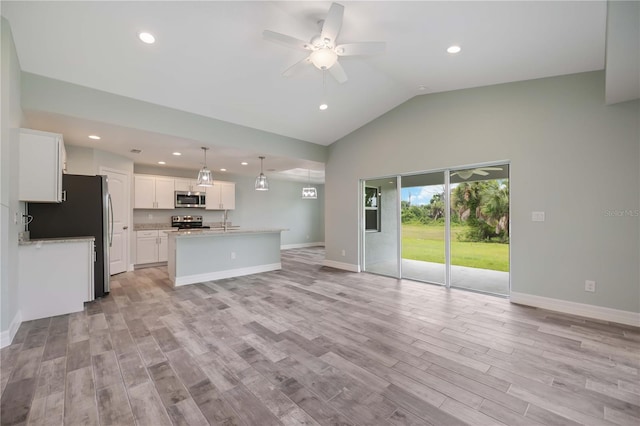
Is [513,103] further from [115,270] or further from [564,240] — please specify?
[115,270]

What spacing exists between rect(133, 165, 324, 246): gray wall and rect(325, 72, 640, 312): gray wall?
5945 mm

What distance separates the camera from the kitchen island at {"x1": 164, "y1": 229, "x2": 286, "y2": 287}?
474 cm

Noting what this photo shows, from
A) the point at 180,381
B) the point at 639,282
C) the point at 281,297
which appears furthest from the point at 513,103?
the point at 180,381

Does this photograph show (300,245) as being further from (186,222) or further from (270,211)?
(186,222)

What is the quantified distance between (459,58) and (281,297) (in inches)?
162

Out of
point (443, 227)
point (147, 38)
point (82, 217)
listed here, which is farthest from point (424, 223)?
point (82, 217)

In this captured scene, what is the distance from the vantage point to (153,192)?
656 centimetres

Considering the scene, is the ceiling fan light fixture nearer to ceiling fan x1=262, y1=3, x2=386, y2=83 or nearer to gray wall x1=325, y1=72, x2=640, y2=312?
ceiling fan x1=262, y1=3, x2=386, y2=83

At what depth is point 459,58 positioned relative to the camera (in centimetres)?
340

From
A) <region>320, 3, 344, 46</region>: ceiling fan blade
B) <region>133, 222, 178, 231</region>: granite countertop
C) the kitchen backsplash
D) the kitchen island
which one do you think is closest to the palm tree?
<region>320, 3, 344, 46</region>: ceiling fan blade

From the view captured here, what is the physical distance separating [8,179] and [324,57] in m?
3.33

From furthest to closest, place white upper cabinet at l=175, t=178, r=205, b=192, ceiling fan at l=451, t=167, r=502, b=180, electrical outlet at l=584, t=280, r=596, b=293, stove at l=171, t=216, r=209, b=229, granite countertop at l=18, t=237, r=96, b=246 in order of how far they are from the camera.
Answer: stove at l=171, t=216, r=209, b=229 → white upper cabinet at l=175, t=178, r=205, b=192 → ceiling fan at l=451, t=167, r=502, b=180 → electrical outlet at l=584, t=280, r=596, b=293 → granite countertop at l=18, t=237, r=96, b=246

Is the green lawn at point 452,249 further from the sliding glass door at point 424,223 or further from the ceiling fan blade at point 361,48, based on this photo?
the ceiling fan blade at point 361,48

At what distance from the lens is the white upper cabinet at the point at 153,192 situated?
20.8ft
